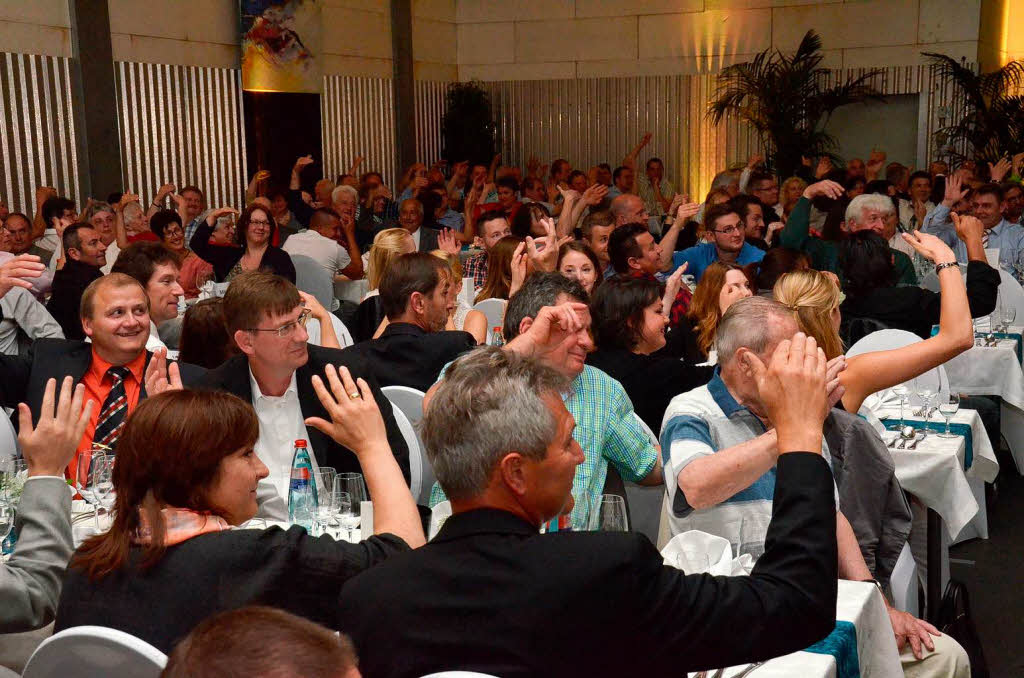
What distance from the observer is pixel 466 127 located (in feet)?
50.2

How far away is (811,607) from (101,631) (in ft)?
3.72

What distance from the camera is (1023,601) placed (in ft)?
14.6

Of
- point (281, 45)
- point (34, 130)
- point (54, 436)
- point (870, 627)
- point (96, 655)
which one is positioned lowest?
point (870, 627)

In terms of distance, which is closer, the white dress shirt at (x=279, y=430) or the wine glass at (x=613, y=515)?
the wine glass at (x=613, y=515)

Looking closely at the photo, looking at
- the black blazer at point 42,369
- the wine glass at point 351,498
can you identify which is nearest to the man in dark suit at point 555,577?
the wine glass at point 351,498

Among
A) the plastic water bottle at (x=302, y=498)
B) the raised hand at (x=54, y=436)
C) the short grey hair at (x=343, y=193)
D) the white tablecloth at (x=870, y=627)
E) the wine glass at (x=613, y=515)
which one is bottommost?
the white tablecloth at (x=870, y=627)

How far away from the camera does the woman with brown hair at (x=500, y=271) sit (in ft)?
21.3

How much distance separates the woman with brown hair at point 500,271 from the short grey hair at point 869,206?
224 cm

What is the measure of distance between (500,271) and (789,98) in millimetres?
8115

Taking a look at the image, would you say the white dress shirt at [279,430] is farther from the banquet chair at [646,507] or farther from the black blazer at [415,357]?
the banquet chair at [646,507]

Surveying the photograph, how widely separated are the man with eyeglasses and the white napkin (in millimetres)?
4164

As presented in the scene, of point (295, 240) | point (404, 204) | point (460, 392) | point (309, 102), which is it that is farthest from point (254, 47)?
point (460, 392)

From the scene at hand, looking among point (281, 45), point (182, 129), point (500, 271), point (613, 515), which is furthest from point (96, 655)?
point (281, 45)

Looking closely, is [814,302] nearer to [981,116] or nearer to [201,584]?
[201,584]
